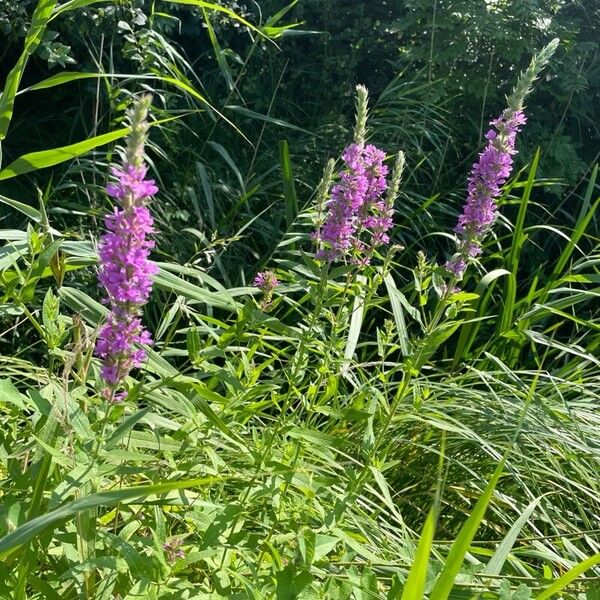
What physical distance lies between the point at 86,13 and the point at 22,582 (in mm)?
3040

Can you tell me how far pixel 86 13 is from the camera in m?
3.61

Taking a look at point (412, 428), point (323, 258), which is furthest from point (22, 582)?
point (412, 428)

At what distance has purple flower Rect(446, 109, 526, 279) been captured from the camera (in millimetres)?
1800

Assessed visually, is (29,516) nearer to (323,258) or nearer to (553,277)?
(323,258)

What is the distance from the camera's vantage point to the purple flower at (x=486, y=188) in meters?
1.80

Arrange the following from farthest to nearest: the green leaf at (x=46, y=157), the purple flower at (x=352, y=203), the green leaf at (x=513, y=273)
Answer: the green leaf at (x=513, y=273) → the purple flower at (x=352, y=203) → the green leaf at (x=46, y=157)

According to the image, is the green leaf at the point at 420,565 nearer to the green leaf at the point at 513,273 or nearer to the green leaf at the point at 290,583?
the green leaf at the point at 290,583

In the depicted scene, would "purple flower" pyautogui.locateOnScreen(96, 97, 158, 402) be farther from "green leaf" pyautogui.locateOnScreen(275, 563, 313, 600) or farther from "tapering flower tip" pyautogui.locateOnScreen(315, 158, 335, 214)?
"tapering flower tip" pyautogui.locateOnScreen(315, 158, 335, 214)

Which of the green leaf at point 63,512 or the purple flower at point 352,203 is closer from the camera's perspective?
the green leaf at point 63,512

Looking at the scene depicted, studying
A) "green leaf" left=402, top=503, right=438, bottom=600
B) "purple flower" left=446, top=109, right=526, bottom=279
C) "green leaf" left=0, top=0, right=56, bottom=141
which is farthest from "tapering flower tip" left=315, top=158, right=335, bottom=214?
"green leaf" left=402, top=503, right=438, bottom=600

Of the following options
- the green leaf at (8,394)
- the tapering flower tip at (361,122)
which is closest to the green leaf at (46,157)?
the green leaf at (8,394)

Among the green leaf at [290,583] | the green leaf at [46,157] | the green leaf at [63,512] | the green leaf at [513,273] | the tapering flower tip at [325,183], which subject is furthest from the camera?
the green leaf at [513,273]

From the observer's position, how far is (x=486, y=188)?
5.95 ft

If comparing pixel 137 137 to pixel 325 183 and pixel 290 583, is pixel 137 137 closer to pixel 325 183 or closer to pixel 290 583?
pixel 290 583
